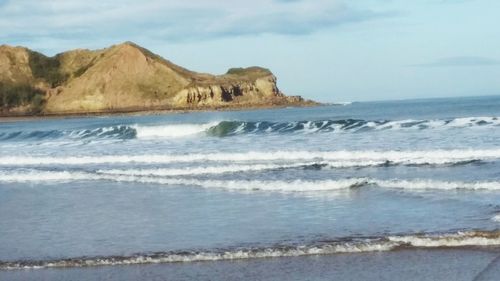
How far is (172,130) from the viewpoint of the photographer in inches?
1742

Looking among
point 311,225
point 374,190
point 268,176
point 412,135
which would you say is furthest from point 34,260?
point 412,135

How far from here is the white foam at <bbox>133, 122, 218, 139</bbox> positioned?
42.3m

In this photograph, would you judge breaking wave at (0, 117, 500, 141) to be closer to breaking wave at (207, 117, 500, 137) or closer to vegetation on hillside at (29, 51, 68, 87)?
breaking wave at (207, 117, 500, 137)

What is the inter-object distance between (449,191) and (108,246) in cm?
671

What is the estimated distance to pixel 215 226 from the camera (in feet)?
33.6

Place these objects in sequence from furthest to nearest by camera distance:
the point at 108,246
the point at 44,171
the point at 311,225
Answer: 1. the point at 44,171
2. the point at 311,225
3. the point at 108,246

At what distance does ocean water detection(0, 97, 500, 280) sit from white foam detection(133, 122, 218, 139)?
17.7 meters

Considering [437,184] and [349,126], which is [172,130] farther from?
[437,184]

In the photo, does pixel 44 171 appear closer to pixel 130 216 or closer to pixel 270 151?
pixel 270 151

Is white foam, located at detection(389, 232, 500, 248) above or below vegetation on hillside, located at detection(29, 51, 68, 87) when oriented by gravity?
below

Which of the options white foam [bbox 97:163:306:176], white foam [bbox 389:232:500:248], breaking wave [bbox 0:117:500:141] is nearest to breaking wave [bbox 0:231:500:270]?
white foam [bbox 389:232:500:248]

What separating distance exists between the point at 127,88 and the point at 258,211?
151 meters

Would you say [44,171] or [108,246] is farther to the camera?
[44,171]

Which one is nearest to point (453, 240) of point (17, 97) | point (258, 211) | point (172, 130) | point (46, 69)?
point (258, 211)
